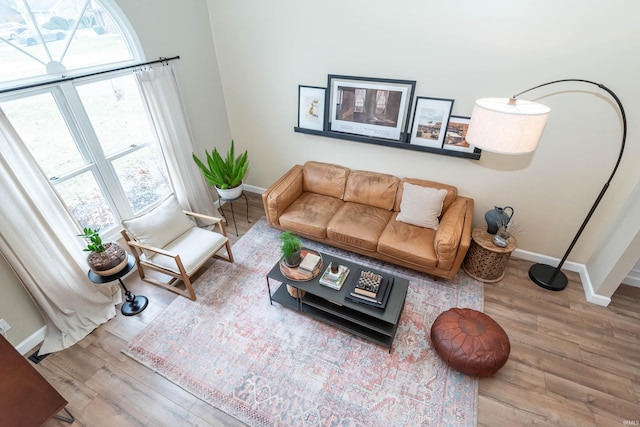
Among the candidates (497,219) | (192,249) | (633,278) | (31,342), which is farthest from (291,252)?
(633,278)

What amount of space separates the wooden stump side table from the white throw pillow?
44 centimetres

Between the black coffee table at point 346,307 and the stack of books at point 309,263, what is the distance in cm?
9

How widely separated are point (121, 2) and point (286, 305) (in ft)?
10.3

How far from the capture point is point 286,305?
110 inches

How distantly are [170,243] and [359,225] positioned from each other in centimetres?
204

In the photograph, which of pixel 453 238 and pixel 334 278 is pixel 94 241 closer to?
pixel 334 278

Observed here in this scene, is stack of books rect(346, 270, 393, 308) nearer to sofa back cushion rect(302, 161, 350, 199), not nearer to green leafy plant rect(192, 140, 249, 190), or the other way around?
sofa back cushion rect(302, 161, 350, 199)

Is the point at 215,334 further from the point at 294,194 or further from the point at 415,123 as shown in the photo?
the point at 415,123

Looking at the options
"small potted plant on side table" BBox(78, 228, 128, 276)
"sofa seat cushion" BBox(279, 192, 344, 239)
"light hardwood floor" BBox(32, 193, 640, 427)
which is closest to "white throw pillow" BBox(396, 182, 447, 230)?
"sofa seat cushion" BBox(279, 192, 344, 239)

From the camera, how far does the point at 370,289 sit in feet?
8.20

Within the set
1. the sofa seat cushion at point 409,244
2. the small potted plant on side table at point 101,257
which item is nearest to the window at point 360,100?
the sofa seat cushion at point 409,244

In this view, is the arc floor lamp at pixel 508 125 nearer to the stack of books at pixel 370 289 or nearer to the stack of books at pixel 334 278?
the stack of books at pixel 370 289

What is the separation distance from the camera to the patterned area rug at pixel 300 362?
7.24 feet

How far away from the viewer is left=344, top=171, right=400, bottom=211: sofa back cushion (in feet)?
11.8
